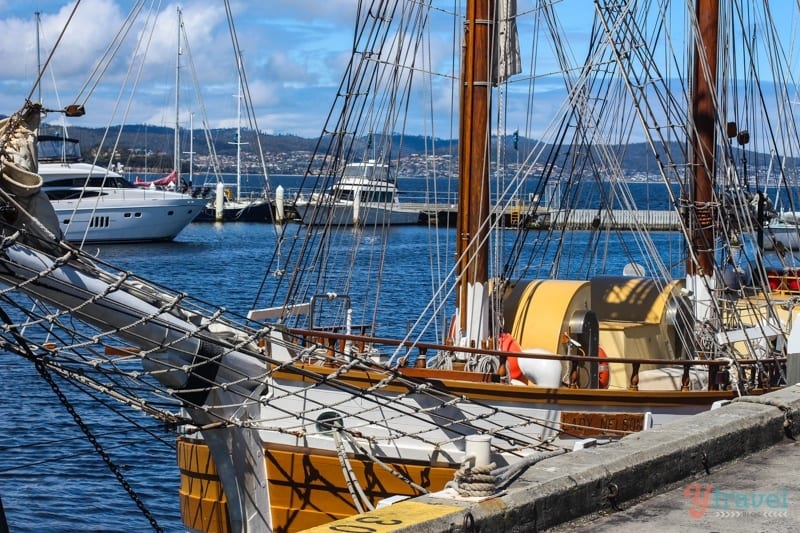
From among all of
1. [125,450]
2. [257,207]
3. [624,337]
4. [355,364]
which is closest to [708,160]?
[624,337]

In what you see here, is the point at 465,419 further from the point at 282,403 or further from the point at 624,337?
the point at 624,337

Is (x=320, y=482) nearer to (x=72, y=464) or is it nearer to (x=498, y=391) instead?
(x=498, y=391)

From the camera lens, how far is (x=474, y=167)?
16.2 m

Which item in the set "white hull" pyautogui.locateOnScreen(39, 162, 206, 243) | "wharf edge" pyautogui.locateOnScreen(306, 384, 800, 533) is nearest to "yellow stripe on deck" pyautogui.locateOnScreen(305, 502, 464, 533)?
"wharf edge" pyautogui.locateOnScreen(306, 384, 800, 533)

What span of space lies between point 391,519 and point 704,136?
13.4 m

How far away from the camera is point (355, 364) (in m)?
12.0

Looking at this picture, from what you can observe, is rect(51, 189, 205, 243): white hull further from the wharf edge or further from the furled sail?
the wharf edge

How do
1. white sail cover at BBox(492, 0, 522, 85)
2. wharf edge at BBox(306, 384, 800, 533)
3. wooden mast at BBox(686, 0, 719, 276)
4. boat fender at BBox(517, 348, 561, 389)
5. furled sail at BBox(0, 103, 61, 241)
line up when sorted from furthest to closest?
wooden mast at BBox(686, 0, 719, 276), white sail cover at BBox(492, 0, 522, 85), boat fender at BBox(517, 348, 561, 389), furled sail at BBox(0, 103, 61, 241), wharf edge at BBox(306, 384, 800, 533)

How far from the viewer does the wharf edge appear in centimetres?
727

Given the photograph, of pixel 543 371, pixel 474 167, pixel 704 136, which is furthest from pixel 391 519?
pixel 704 136

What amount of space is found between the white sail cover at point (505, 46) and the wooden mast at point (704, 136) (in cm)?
252

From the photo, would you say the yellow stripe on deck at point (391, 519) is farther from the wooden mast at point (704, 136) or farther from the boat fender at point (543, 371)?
the wooden mast at point (704, 136)

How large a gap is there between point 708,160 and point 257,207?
8347cm

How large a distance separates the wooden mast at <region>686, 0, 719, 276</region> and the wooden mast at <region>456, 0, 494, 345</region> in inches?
119
